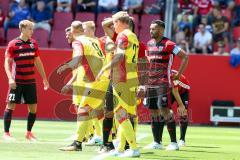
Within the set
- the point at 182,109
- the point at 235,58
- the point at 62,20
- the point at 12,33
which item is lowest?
the point at 182,109

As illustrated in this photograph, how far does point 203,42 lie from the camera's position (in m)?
24.4

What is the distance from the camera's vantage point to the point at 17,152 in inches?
525

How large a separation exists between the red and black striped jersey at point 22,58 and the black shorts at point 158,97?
2435 millimetres

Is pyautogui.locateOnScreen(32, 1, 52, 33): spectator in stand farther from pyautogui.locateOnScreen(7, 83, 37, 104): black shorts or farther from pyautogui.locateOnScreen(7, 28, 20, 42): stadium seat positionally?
pyautogui.locateOnScreen(7, 83, 37, 104): black shorts

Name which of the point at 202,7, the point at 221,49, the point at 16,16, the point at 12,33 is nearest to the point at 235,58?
the point at 221,49

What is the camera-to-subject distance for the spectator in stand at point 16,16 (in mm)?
26156

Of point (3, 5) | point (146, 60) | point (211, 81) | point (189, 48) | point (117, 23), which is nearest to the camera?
point (117, 23)

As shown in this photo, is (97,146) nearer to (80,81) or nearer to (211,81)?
(80,81)

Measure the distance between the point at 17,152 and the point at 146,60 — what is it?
324 cm

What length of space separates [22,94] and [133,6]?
11.0 metres

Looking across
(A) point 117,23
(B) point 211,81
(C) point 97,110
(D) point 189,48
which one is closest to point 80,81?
(C) point 97,110

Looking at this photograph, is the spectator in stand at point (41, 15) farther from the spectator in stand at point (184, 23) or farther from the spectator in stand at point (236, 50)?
the spectator in stand at point (236, 50)

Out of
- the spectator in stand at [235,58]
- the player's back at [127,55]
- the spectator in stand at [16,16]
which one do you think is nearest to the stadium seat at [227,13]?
the spectator in stand at [235,58]

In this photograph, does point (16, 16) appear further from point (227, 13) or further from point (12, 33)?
point (227, 13)
